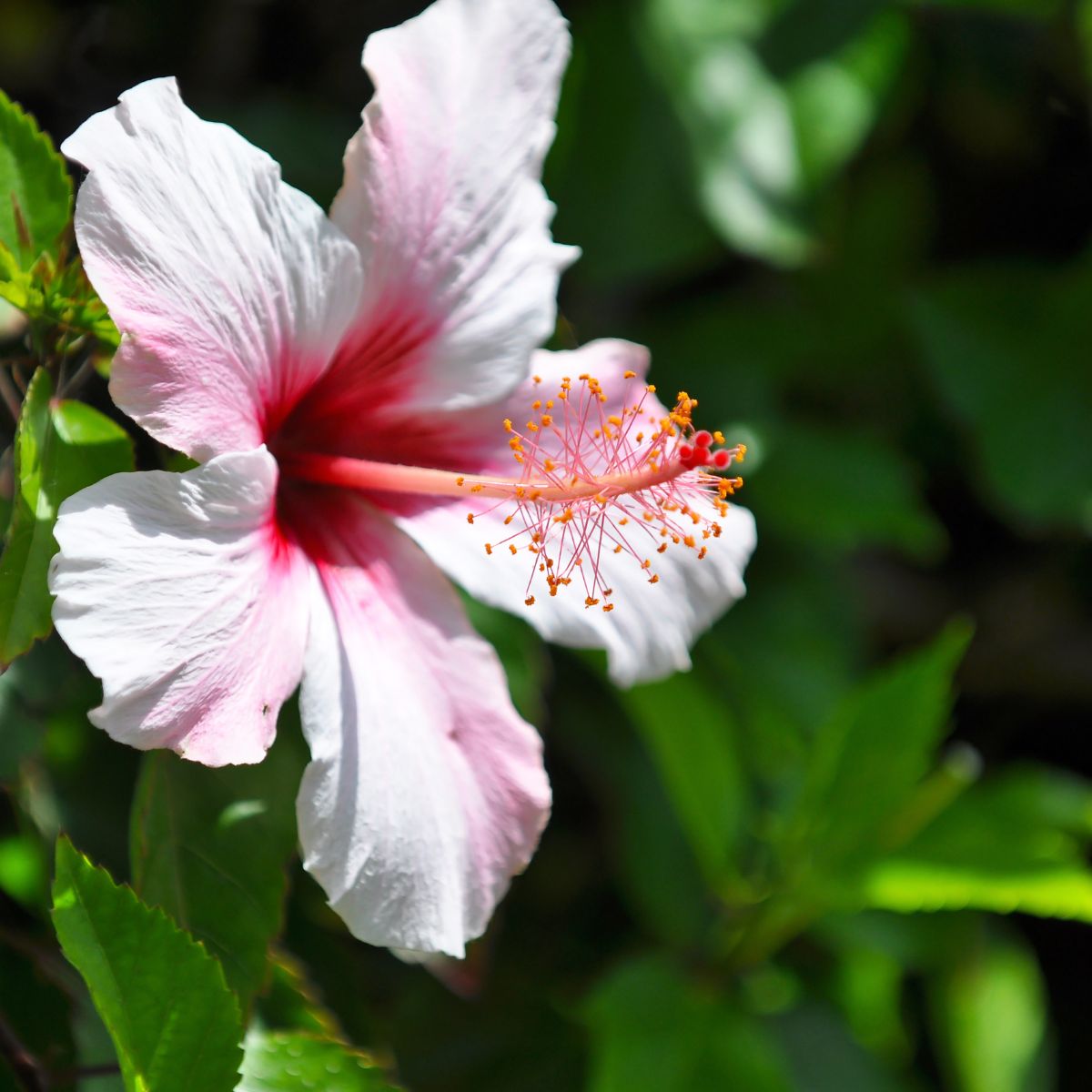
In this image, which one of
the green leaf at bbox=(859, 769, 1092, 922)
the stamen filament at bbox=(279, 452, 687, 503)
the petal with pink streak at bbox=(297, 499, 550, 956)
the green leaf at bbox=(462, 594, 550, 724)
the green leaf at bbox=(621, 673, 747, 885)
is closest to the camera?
the petal with pink streak at bbox=(297, 499, 550, 956)

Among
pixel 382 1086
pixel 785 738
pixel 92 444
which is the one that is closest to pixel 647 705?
pixel 785 738

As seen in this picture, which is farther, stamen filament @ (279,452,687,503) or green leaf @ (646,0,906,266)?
green leaf @ (646,0,906,266)

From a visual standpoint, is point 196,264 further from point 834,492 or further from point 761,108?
point 761,108

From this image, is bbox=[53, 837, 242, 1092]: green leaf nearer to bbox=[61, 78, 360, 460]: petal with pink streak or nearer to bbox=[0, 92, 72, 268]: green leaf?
bbox=[61, 78, 360, 460]: petal with pink streak

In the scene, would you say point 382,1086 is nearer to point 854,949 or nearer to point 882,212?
point 854,949

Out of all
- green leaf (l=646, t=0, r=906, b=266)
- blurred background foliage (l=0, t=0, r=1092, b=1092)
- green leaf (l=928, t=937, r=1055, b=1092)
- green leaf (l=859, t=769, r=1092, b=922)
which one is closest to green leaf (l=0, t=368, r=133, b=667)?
blurred background foliage (l=0, t=0, r=1092, b=1092)

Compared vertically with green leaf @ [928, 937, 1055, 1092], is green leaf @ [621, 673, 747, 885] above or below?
above

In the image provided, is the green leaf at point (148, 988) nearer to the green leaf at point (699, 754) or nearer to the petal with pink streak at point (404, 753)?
the petal with pink streak at point (404, 753)
